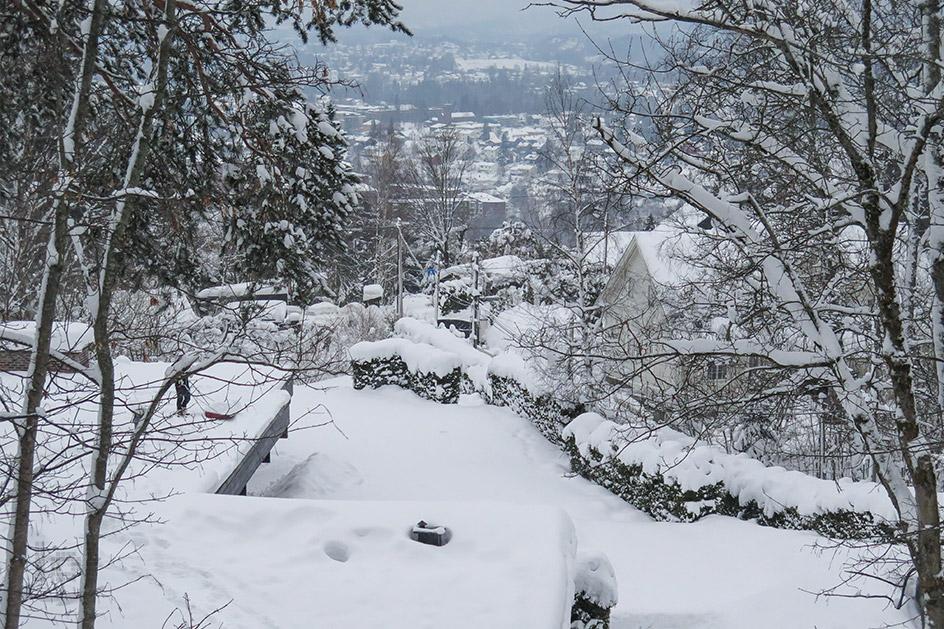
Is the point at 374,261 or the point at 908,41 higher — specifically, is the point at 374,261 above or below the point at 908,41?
below

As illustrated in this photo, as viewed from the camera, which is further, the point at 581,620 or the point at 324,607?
the point at 581,620

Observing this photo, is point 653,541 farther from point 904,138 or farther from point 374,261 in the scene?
point 374,261

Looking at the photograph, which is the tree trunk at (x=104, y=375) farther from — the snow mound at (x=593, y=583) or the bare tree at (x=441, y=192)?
the bare tree at (x=441, y=192)

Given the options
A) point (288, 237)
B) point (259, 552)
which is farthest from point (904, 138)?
point (259, 552)

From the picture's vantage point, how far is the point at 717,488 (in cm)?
1077

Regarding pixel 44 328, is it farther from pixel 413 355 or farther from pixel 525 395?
pixel 413 355

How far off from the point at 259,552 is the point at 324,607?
0.94 meters

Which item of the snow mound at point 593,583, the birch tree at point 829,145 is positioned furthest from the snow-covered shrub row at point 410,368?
the birch tree at point 829,145

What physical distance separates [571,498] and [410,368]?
282 inches

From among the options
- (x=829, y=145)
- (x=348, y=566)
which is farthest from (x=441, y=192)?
(x=829, y=145)

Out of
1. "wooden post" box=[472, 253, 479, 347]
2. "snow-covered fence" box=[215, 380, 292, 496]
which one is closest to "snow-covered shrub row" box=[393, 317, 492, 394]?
"wooden post" box=[472, 253, 479, 347]

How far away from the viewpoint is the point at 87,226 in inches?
137

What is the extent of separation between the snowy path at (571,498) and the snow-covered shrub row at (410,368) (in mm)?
446

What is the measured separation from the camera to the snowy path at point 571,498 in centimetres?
794
